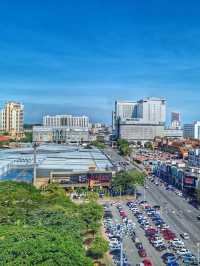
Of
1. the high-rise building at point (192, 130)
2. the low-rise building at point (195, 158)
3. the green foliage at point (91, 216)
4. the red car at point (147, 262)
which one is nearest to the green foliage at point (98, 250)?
the red car at point (147, 262)

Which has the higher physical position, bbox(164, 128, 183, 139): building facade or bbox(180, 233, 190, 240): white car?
bbox(164, 128, 183, 139): building facade

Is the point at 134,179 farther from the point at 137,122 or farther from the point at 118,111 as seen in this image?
the point at 118,111

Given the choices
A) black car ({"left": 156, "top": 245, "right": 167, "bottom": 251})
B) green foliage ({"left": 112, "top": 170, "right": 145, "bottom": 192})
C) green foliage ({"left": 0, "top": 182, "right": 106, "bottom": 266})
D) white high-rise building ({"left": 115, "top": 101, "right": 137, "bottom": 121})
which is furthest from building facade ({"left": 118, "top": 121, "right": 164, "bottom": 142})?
black car ({"left": 156, "top": 245, "right": 167, "bottom": 251})

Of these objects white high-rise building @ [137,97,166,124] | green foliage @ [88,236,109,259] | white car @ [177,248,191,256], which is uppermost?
white high-rise building @ [137,97,166,124]

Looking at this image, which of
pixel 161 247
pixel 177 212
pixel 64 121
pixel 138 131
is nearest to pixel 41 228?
pixel 161 247

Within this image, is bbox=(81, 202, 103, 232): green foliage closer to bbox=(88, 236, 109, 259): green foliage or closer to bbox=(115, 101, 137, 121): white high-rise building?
bbox=(88, 236, 109, 259): green foliage

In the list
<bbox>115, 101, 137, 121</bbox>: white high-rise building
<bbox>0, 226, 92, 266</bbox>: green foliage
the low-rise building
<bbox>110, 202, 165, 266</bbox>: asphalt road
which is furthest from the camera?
<bbox>115, 101, 137, 121</bbox>: white high-rise building

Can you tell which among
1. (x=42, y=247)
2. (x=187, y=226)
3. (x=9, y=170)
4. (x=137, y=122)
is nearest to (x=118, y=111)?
(x=137, y=122)
